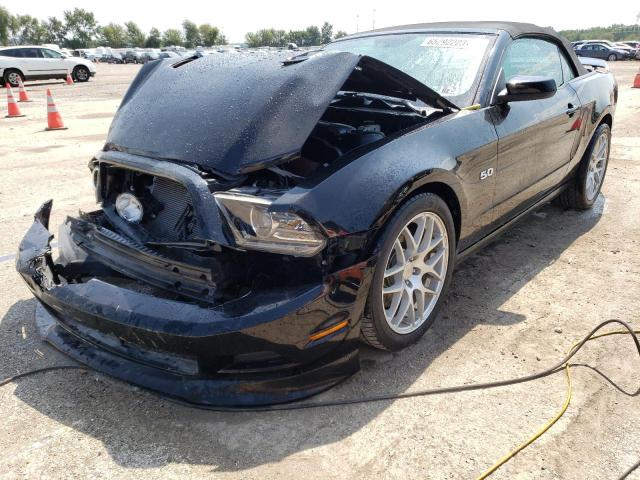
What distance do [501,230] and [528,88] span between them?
898 millimetres

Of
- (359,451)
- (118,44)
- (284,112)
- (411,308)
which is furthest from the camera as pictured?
(118,44)

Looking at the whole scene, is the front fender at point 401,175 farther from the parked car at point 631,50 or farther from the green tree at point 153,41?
the green tree at point 153,41

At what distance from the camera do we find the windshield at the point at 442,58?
3.10 metres

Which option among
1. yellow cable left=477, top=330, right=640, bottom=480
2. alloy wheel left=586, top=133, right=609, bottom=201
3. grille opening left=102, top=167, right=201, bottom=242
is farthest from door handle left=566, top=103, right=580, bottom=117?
grille opening left=102, top=167, right=201, bottom=242

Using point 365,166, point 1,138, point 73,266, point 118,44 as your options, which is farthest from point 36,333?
point 118,44

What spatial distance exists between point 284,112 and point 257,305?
91 centimetres

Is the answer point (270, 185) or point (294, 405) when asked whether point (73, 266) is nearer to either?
point (270, 185)

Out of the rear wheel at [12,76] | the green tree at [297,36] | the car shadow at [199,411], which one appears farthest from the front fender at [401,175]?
the green tree at [297,36]

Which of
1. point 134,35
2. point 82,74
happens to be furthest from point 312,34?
point 82,74

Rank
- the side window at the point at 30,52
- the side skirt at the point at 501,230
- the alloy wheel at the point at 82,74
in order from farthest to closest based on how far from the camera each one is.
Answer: the alloy wheel at the point at 82,74
the side window at the point at 30,52
the side skirt at the point at 501,230

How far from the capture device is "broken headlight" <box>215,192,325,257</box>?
202 cm

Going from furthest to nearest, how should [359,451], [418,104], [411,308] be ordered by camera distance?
[418,104]
[411,308]
[359,451]

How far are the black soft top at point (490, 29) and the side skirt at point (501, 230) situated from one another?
1.12m

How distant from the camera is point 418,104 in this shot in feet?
9.86
